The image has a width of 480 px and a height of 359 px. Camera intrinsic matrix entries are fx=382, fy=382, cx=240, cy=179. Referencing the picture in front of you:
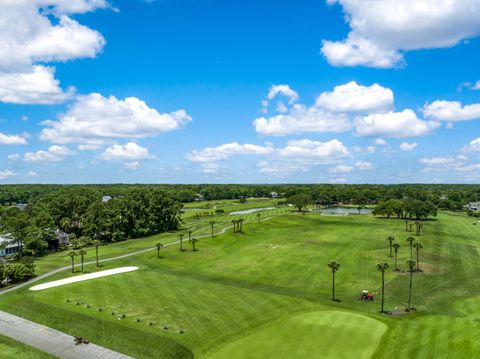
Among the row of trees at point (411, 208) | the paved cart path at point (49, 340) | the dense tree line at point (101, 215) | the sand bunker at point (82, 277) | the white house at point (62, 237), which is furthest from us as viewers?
the row of trees at point (411, 208)

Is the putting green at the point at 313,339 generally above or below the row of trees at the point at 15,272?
below

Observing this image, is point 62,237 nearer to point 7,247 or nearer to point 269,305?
point 7,247

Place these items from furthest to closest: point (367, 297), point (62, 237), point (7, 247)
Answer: point (62, 237), point (7, 247), point (367, 297)

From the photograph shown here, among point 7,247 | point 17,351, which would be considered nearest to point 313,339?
point 17,351

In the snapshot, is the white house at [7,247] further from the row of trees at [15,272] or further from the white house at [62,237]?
the row of trees at [15,272]

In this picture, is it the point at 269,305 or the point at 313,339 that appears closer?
the point at 313,339

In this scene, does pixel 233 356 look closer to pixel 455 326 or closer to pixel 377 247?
pixel 455 326

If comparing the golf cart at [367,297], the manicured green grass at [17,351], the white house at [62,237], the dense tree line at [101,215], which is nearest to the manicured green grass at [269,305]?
the golf cart at [367,297]
